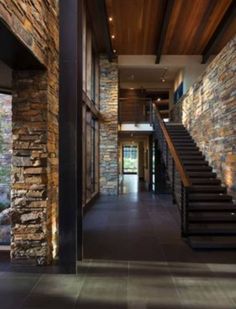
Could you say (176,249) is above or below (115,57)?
below

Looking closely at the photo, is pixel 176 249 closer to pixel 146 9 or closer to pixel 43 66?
pixel 43 66

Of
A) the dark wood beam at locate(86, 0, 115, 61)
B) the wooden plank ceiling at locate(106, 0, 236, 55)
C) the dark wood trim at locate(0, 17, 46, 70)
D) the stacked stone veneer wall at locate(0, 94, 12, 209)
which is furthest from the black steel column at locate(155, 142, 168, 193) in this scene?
the dark wood trim at locate(0, 17, 46, 70)

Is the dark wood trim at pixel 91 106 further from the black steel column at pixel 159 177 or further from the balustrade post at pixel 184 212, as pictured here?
the balustrade post at pixel 184 212

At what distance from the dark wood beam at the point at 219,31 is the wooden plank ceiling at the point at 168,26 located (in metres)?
0.10

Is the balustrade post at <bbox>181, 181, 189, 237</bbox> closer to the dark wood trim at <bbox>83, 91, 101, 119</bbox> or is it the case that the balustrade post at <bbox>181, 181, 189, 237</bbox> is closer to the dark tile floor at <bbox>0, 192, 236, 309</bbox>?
the dark tile floor at <bbox>0, 192, 236, 309</bbox>

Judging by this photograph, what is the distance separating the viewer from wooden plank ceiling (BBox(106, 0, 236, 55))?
9.88m

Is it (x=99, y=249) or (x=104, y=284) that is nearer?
(x=104, y=284)

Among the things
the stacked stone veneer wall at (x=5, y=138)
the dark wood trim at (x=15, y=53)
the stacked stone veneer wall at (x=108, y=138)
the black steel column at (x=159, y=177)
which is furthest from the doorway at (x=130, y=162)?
the dark wood trim at (x=15, y=53)

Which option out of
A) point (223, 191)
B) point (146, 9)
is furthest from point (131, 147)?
point (223, 191)

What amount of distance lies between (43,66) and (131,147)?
25046mm

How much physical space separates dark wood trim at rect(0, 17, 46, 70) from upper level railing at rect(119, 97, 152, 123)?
10369 mm

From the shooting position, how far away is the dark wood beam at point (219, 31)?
33.0 feet

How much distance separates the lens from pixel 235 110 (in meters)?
6.78

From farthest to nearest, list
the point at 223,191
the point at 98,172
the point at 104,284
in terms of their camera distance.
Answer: the point at 98,172 → the point at 223,191 → the point at 104,284
